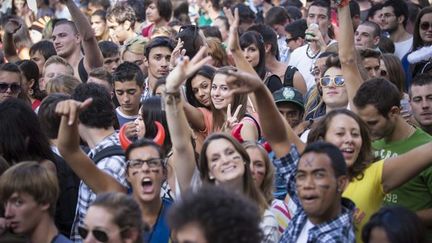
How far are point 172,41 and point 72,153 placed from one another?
13.8 ft

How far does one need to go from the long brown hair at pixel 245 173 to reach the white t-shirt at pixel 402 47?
20.2 ft

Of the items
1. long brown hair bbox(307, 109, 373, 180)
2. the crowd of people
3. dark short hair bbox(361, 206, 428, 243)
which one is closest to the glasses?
the crowd of people

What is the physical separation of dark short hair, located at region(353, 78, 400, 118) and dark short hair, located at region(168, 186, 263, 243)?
2.76 meters

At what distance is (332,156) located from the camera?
18.8 ft

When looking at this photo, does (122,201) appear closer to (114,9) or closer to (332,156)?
(332,156)

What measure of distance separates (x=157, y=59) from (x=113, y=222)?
187 inches

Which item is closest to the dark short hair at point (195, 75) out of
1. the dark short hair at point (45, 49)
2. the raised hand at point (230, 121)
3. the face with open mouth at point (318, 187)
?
the raised hand at point (230, 121)

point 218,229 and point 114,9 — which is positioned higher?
point 114,9

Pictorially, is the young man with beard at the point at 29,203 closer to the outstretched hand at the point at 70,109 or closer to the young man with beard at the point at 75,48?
the outstretched hand at the point at 70,109

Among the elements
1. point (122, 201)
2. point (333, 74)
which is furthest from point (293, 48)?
point (122, 201)

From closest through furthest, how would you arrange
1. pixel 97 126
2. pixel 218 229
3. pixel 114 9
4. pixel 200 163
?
pixel 218 229, pixel 200 163, pixel 97 126, pixel 114 9

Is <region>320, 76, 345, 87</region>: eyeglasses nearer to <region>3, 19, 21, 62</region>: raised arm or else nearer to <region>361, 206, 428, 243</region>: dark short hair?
<region>361, 206, 428, 243</region>: dark short hair

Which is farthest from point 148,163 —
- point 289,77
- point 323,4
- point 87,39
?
point 323,4

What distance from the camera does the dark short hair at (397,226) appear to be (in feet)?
17.3
